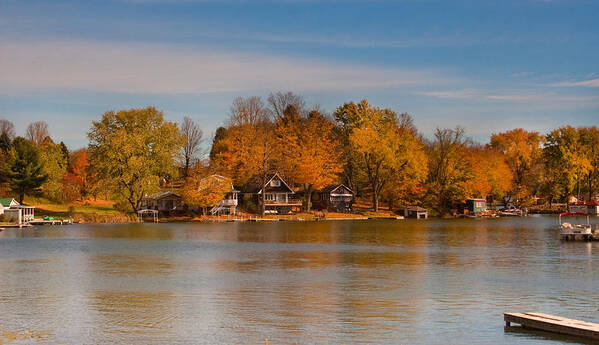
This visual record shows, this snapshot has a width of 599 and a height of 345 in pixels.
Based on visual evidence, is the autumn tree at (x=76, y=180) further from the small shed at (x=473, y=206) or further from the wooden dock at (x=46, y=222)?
the small shed at (x=473, y=206)

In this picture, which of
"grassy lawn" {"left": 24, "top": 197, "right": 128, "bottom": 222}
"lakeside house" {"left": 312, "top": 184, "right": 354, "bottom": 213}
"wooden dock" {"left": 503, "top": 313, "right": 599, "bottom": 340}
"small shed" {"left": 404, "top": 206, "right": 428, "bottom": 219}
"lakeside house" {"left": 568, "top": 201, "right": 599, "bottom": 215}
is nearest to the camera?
"wooden dock" {"left": 503, "top": 313, "right": 599, "bottom": 340}

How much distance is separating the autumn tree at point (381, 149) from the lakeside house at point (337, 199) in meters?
4.36

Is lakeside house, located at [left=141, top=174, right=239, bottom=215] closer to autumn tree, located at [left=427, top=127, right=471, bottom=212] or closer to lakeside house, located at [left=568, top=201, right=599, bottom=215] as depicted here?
autumn tree, located at [left=427, top=127, right=471, bottom=212]

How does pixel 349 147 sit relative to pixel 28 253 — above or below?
above

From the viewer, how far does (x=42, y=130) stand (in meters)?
131

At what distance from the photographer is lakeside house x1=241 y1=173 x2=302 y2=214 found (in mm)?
104562

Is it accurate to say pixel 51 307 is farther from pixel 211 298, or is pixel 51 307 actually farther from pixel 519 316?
pixel 519 316

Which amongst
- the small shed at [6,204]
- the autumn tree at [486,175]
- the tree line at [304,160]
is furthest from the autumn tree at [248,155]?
the autumn tree at [486,175]

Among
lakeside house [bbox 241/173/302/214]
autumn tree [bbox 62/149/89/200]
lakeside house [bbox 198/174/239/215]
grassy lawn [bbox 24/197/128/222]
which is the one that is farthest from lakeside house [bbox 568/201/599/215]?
autumn tree [bbox 62/149/89/200]

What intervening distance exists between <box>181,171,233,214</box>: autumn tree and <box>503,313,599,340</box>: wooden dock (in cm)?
7454

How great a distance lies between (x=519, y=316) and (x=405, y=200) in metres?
93.0

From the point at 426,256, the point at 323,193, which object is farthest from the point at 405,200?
the point at 426,256

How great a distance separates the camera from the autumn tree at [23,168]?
9156 cm

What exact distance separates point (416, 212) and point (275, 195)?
2400cm
